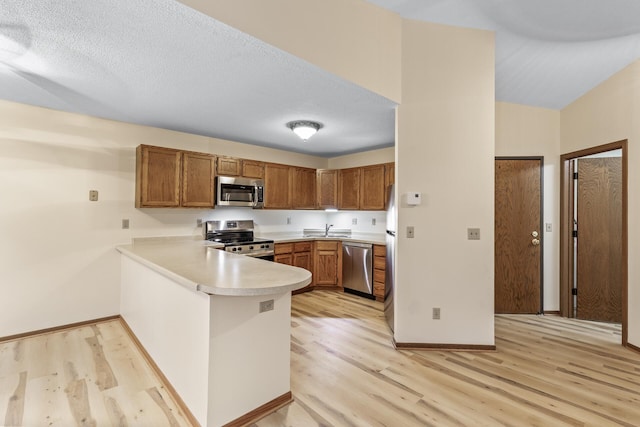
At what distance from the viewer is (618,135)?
10.2 feet

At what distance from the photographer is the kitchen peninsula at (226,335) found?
1.69 meters

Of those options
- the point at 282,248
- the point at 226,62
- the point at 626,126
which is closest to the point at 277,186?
the point at 282,248

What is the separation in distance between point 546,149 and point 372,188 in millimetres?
2320

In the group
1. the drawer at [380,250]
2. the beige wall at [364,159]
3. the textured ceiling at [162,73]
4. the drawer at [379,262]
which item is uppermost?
the textured ceiling at [162,73]

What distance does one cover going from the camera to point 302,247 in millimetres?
4844

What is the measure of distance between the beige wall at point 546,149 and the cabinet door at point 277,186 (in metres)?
3.12

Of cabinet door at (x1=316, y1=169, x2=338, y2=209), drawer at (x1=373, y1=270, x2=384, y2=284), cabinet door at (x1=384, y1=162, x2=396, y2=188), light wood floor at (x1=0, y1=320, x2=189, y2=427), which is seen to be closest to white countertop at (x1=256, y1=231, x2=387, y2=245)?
drawer at (x1=373, y1=270, x2=384, y2=284)

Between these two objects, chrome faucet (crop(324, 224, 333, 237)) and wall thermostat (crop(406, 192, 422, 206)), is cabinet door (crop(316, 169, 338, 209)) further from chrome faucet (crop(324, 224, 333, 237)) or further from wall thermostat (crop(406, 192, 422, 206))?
wall thermostat (crop(406, 192, 422, 206))

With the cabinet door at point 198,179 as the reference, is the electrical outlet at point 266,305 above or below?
below

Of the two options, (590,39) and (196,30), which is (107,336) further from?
(590,39)

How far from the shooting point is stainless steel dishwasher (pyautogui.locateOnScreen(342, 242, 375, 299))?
4.47 meters

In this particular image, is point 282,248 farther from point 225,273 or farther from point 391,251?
point 225,273

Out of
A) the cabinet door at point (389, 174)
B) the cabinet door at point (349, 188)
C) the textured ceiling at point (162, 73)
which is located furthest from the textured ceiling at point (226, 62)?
the cabinet door at point (349, 188)

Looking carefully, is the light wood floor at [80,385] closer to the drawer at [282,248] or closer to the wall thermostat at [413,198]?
the drawer at [282,248]
